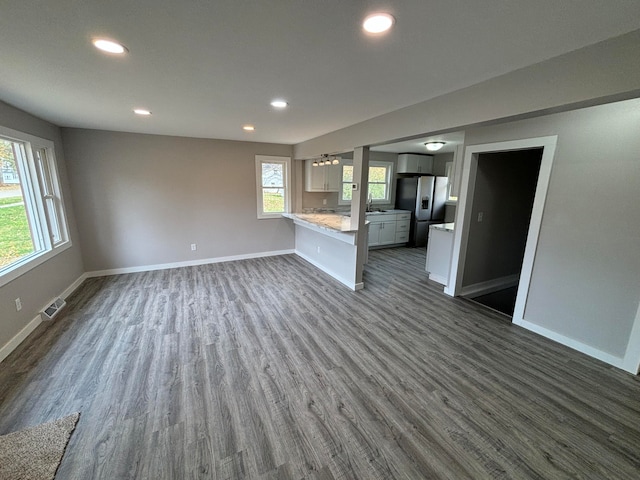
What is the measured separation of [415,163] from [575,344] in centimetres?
517

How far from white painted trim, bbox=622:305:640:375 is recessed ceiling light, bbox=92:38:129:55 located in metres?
→ 4.39

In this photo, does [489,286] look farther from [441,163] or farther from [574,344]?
[441,163]

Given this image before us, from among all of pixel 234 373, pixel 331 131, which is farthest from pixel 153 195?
pixel 234 373

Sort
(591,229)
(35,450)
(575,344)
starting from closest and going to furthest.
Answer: (35,450), (591,229), (575,344)

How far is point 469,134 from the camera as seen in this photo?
3.36 metres

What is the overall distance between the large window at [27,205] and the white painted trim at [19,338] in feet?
1.88

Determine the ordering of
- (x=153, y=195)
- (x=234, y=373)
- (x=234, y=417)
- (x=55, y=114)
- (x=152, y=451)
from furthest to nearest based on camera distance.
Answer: (x=153, y=195)
(x=55, y=114)
(x=234, y=373)
(x=234, y=417)
(x=152, y=451)

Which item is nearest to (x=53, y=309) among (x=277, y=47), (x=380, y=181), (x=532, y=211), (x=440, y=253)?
(x=277, y=47)

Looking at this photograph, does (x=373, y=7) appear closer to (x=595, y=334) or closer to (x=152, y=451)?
(x=152, y=451)

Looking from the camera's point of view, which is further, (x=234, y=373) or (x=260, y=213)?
(x=260, y=213)

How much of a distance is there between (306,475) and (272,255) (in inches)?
184

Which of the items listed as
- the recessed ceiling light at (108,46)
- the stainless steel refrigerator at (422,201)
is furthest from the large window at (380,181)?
the recessed ceiling light at (108,46)

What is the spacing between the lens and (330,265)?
4707 mm

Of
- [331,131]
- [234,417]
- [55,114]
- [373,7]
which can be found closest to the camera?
[373,7]
